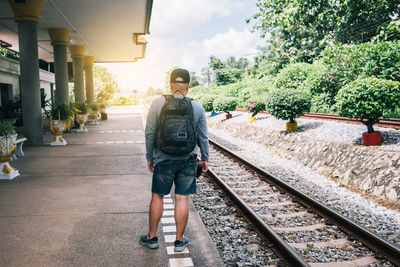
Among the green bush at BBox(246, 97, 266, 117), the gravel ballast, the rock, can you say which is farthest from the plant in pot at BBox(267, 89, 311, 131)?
the rock

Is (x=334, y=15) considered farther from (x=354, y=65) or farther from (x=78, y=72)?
(x=78, y=72)

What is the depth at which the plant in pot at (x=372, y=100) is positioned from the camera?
7652 mm

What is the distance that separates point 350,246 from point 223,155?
666cm

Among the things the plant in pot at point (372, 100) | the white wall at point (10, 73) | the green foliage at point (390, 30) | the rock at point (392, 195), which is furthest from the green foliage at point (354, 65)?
the white wall at point (10, 73)

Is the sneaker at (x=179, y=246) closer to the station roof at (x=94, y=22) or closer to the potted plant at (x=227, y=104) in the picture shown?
the station roof at (x=94, y=22)

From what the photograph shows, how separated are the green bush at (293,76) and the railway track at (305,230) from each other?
587 inches

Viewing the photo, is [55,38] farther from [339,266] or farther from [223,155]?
[339,266]

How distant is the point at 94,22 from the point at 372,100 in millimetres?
13207

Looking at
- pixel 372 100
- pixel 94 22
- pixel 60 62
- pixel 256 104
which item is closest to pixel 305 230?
pixel 372 100

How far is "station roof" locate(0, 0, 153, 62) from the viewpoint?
42.3ft

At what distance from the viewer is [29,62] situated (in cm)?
1107

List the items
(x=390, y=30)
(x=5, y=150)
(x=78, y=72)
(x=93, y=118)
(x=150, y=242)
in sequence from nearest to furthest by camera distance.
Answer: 1. (x=150, y=242)
2. (x=5, y=150)
3. (x=390, y=30)
4. (x=93, y=118)
5. (x=78, y=72)

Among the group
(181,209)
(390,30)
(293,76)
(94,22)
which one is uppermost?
(94,22)

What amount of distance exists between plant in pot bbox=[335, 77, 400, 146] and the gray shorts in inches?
236
